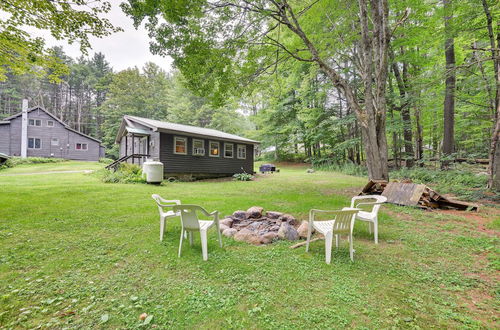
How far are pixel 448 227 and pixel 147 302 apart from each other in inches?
217

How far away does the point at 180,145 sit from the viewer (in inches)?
515

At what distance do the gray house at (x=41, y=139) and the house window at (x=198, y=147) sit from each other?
1768 centimetres

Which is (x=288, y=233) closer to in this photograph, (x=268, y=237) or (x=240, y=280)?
(x=268, y=237)

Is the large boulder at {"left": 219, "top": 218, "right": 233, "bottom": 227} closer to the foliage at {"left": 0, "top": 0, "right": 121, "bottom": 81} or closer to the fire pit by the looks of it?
the fire pit

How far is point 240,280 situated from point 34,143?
94.2ft

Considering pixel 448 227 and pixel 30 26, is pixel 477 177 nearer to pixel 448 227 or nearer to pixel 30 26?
pixel 448 227

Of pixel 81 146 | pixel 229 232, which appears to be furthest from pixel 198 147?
pixel 81 146

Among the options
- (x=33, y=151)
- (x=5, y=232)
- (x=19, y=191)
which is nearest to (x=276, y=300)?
(x=5, y=232)

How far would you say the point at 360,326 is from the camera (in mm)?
1773

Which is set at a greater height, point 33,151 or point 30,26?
point 30,26

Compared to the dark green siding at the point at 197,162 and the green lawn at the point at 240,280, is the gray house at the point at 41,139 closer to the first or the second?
the dark green siding at the point at 197,162

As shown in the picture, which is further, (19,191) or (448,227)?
(19,191)

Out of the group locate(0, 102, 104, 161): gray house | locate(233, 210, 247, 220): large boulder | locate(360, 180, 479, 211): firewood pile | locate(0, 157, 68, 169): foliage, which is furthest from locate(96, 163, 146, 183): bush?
locate(0, 102, 104, 161): gray house

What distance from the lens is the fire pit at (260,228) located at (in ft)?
12.2
